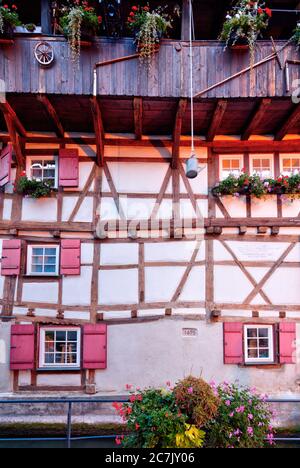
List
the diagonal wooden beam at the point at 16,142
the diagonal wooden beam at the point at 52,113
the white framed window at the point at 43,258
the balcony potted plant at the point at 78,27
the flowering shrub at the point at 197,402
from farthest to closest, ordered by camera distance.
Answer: the white framed window at the point at 43,258 < the diagonal wooden beam at the point at 16,142 < the diagonal wooden beam at the point at 52,113 < the balcony potted plant at the point at 78,27 < the flowering shrub at the point at 197,402

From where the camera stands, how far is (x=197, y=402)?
4.67 meters

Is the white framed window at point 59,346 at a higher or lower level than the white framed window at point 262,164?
lower

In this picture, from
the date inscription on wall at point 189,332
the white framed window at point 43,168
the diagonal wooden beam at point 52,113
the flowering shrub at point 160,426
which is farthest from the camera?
the white framed window at point 43,168

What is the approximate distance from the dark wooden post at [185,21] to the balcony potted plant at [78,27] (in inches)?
68.9

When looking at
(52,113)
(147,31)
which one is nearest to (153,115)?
(147,31)

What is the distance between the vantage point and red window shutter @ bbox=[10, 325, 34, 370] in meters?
9.52

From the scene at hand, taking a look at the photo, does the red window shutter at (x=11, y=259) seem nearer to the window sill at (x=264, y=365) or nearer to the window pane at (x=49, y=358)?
the window pane at (x=49, y=358)

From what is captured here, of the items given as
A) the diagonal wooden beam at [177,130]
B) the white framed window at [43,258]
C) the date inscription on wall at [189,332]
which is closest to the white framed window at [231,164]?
the diagonal wooden beam at [177,130]

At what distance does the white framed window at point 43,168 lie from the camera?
1036 centimetres

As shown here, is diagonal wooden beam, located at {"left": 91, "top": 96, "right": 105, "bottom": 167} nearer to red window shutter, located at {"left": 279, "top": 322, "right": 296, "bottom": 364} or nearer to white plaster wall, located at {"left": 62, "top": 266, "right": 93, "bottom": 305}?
white plaster wall, located at {"left": 62, "top": 266, "right": 93, "bottom": 305}

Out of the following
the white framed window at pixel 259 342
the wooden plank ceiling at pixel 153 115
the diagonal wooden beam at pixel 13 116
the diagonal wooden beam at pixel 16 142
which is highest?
the wooden plank ceiling at pixel 153 115

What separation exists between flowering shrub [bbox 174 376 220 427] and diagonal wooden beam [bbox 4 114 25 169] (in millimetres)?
6830

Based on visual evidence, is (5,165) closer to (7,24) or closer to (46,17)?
(7,24)
